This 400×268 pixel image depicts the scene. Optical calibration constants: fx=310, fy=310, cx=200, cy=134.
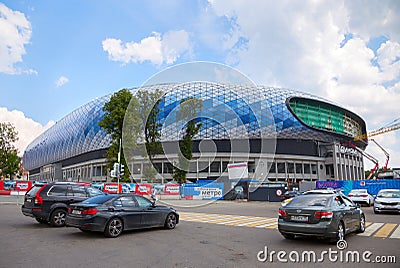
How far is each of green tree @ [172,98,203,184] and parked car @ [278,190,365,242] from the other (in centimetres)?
1975

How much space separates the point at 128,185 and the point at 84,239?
2204 centimetres

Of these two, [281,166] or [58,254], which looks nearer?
[58,254]

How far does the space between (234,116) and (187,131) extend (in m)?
20.0

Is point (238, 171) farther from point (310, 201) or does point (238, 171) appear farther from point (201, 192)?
point (310, 201)

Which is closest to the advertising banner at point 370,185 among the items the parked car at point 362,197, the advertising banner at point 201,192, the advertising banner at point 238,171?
the parked car at point 362,197

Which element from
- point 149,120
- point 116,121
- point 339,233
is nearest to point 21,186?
point 116,121

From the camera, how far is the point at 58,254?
23.3ft

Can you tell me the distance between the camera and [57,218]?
1177cm

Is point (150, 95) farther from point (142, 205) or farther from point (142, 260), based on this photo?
point (142, 260)

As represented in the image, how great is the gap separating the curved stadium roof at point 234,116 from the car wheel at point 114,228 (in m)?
39.8

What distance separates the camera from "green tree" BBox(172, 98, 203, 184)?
95.7ft

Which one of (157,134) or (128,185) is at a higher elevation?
(157,134)

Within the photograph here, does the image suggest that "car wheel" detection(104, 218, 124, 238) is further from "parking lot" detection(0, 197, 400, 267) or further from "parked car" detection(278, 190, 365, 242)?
"parked car" detection(278, 190, 365, 242)

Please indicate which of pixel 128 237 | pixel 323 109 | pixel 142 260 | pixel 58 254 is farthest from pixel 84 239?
pixel 323 109
